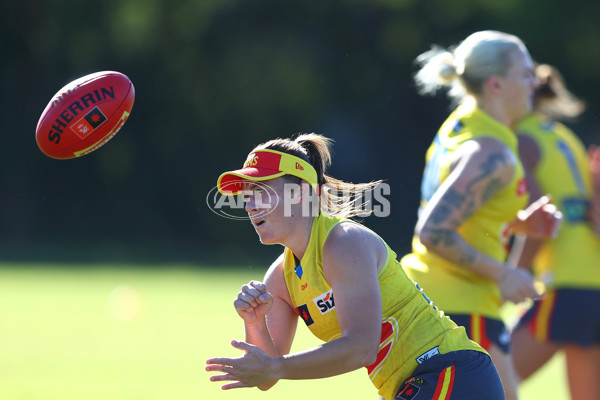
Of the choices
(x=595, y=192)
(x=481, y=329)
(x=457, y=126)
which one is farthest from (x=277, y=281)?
(x=595, y=192)

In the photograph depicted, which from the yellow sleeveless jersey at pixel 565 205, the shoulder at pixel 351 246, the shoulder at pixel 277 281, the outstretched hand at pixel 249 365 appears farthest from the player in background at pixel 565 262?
the outstretched hand at pixel 249 365

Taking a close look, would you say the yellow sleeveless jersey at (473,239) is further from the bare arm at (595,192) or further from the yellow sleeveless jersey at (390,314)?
the bare arm at (595,192)

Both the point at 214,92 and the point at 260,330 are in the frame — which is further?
the point at 214,92

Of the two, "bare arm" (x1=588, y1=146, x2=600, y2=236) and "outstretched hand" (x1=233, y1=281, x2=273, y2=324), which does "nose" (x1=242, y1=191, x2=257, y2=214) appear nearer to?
"outstretched hand" (x1=233, y1=281, x2=273, y2=324)

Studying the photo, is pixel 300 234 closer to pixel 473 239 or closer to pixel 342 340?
pixel 342 340

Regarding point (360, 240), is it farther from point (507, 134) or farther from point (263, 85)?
point (263, 85)

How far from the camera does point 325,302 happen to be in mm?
3330

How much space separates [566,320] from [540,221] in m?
0.97

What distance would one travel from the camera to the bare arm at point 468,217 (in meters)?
4.00

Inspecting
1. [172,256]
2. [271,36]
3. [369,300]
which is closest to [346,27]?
[271,36]

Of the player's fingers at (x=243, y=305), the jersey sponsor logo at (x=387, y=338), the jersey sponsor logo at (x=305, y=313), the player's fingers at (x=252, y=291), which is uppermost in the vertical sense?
the player's fingers at (x=252, y=291)

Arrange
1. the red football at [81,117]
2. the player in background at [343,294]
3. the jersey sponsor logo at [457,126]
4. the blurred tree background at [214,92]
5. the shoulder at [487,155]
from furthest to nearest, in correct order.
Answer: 1. the blurred tree background at [214,92]
2. the jersey sponsor logo at [457,126]
3. the shoulder at [487,155]
4. the red football at [81,117]
5. the player in background at [343,294]

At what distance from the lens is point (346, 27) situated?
20547mm

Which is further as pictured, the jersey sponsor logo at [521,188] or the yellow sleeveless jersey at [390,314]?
the jersey sponsor logo at [521,188]
